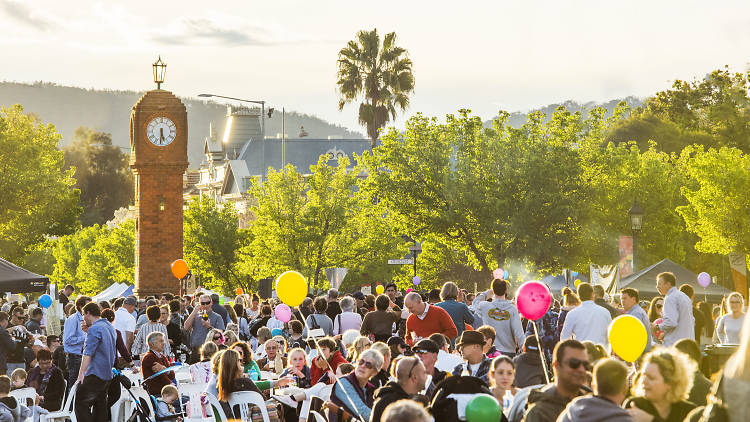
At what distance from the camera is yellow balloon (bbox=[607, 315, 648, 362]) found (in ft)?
29.5

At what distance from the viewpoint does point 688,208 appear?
48.5m

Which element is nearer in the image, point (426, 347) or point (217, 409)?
point (426, 347)

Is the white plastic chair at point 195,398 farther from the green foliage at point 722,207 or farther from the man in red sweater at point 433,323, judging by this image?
the green foliage at point 722,207

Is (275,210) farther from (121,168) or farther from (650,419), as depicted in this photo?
(121,168)

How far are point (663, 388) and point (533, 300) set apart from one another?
411 centimetres

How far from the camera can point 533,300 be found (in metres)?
10.9

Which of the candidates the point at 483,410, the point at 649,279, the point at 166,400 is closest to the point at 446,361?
the point at 166,400

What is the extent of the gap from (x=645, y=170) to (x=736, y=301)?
37.7 m

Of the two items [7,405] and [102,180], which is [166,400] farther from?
[102,180]

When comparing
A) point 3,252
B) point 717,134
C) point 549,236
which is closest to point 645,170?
point 549,236

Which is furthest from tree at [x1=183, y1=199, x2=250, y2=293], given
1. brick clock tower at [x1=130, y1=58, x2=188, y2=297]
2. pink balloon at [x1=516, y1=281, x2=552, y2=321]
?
pink balloon at [x1=516, y1=281, x2=552, y2=321]

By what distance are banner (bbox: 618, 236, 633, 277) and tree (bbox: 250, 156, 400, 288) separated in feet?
87.1

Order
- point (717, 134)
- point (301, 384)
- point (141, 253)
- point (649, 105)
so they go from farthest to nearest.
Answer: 1. point (649, 105)
2. point (717, 134)
3. point (141, 253)
4. point (301, 384)

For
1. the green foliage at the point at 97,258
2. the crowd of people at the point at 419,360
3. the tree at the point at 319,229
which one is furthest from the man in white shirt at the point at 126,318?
the green foliage at the point at 97,258
